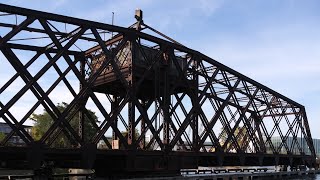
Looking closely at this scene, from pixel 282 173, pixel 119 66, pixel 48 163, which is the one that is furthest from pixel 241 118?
pixel 48 163

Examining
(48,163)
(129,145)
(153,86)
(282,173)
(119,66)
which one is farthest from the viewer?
(282,173)

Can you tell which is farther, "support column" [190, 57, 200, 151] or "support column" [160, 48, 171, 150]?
"support column" [190, 57, 200, 151]

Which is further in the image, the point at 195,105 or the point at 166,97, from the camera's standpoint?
the point at 195,105

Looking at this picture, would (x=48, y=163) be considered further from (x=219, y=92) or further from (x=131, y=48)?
(x=219, y=92)

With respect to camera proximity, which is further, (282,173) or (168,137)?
(282,173)

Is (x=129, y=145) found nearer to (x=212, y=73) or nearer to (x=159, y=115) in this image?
(x=159, y=115)

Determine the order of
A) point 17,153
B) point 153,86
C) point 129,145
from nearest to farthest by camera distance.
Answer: point 17,153 < point 129,145 < point 153,86

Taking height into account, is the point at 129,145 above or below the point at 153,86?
below

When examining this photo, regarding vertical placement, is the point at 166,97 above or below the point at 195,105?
above

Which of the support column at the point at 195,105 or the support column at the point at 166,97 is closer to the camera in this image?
the support column at the point at 166,97

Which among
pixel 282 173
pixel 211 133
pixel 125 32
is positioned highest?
pixel 125 32

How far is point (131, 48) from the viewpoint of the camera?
3566cm

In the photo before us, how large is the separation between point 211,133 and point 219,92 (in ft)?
28.8

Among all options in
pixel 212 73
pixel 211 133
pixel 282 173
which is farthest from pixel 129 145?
pixel 282 173
